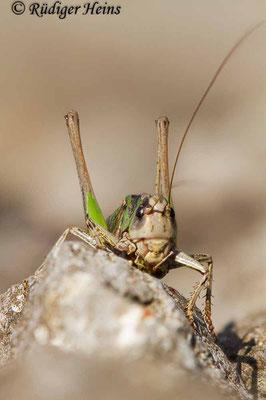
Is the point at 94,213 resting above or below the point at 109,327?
above

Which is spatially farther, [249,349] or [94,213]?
[249,349]

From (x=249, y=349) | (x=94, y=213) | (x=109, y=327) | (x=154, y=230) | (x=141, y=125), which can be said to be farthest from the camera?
(x=141, y=125)

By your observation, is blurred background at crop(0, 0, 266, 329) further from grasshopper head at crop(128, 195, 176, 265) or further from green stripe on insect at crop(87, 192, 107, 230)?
grasshopper head at crop(128, 195, 176, 265)

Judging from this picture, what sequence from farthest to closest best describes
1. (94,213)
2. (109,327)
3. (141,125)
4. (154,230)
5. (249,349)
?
(141,125)
(249,349)
(94,213)
(154,230)
(109,327)

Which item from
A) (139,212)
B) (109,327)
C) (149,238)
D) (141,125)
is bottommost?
(109,327)

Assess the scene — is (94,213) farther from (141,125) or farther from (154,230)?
(141,125)

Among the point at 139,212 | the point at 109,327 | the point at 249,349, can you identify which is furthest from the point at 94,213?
the point at 109,327

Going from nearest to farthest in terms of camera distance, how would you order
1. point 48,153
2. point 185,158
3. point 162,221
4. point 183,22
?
1. point 162,221
2. point 185,158
3. point 48,153
4. point 183,22

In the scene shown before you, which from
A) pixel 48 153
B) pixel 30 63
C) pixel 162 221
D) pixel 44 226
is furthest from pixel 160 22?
pixel 162 221

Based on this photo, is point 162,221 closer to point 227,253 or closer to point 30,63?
point 227,253
